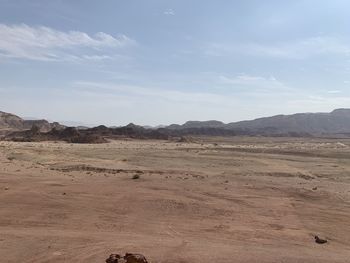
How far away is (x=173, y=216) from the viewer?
18.8m

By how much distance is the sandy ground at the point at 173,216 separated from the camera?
13477 millimetres

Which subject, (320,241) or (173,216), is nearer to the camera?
(320,241)

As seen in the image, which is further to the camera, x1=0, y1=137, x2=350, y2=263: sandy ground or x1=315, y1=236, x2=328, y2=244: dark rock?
x1=315, y1=236, x2=328, y2=244: dark rock

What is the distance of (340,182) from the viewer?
99.8ft

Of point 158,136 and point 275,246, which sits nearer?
point 275,246

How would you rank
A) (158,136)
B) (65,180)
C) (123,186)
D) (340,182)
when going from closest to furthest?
(123,186) < (65,180) < (340,182) < (158,136)

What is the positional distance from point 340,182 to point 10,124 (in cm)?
12933

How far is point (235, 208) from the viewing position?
67.6 feet

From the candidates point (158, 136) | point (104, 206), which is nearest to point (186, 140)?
point (158, 136)

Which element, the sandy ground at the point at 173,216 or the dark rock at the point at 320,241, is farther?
the dark rock at the point at 320,241

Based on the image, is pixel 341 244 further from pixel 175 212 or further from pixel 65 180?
pixel 65 180

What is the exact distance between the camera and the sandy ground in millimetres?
13477

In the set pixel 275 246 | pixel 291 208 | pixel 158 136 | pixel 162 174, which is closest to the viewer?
pixel 275 246

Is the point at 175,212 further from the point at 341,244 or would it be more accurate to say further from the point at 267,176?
the point at 267,176
